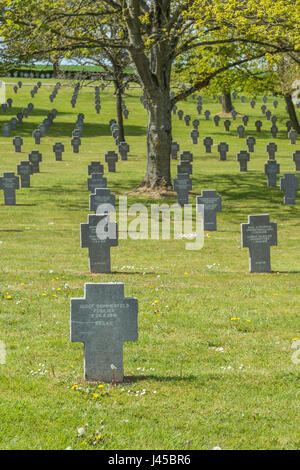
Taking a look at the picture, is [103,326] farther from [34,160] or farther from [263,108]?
[263,108]

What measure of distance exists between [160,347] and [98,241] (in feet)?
15.8

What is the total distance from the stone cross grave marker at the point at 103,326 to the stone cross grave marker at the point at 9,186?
15469 millimetres

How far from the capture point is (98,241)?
1305cm

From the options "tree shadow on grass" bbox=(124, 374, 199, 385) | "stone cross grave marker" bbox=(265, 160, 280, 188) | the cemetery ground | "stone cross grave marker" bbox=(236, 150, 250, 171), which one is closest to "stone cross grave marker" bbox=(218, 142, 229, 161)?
"stone cross grave marker" bbox=(236, 150, 250, 171)

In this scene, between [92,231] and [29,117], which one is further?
[29,117]

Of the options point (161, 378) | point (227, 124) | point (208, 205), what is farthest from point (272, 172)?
point (227, 124)

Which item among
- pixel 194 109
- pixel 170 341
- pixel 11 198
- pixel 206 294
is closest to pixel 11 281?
pixel 206 294

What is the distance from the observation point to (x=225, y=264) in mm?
14406

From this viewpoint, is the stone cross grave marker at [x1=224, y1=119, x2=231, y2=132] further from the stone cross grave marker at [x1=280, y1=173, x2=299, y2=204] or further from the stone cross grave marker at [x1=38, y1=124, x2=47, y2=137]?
the stone cross grave marker at [x1=280, y1=173, x2=299, y2=204]

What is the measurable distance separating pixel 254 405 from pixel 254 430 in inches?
22.8

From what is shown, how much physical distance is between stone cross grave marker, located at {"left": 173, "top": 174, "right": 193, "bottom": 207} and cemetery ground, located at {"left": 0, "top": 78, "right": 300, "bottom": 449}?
223 centimetres

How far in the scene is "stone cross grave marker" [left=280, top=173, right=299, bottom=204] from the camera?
2271cm

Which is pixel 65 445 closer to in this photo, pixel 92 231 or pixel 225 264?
pixel 92 231

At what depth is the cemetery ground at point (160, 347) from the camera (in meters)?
6.19
